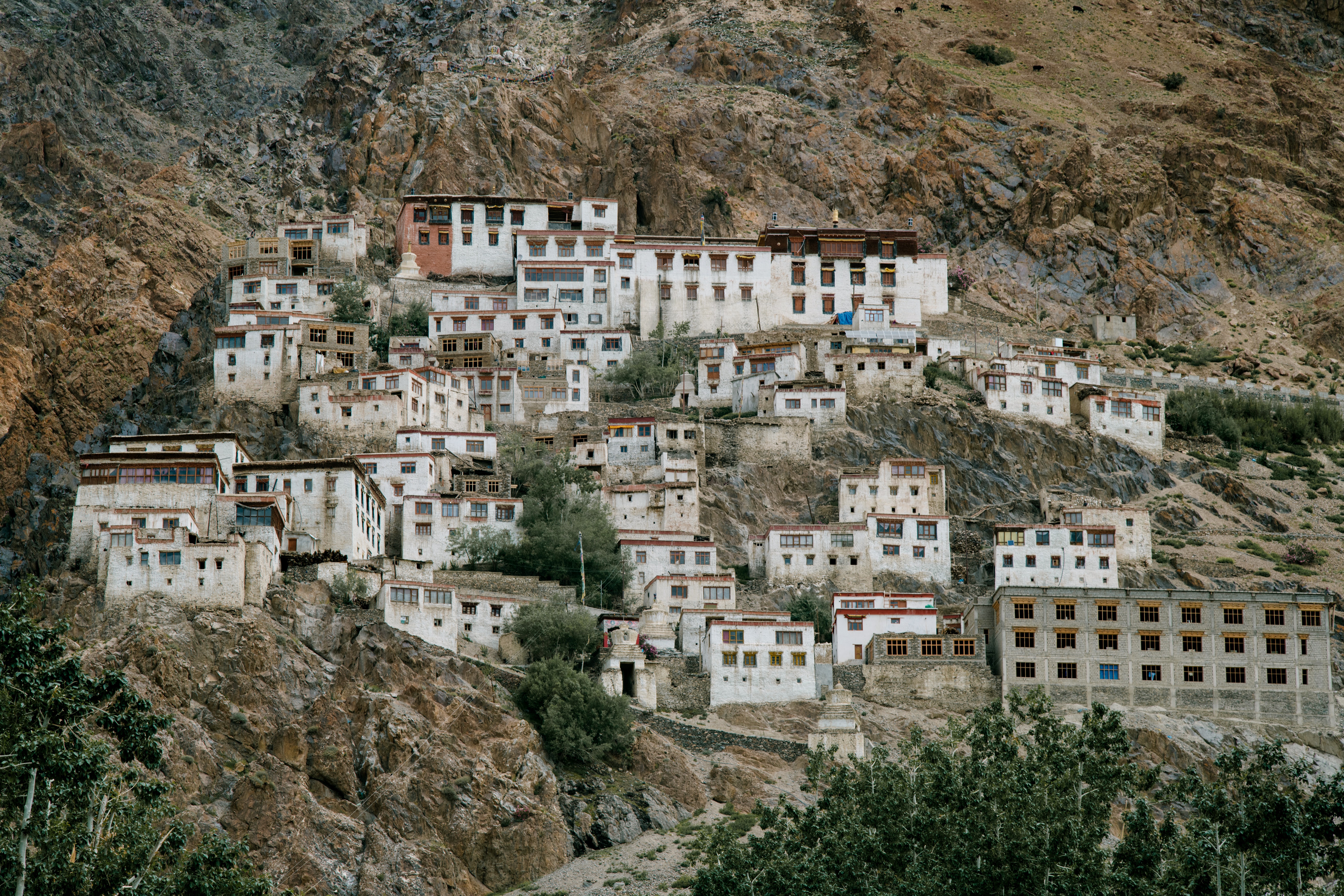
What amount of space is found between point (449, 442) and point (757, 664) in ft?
75.1

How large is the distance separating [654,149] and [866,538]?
52.7 meters

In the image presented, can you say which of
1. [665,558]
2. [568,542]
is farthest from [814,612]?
[568,542]

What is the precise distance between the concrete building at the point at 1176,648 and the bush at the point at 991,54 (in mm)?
88421

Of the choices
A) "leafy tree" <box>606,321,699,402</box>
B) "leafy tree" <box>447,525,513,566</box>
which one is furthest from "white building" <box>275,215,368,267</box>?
"leafy tree" <box>447,525,513,566</box>

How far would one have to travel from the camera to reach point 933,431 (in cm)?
8994

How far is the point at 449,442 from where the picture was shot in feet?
279

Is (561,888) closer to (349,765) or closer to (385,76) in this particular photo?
(349,765)

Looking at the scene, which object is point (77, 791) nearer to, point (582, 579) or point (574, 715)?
point (574, 715)

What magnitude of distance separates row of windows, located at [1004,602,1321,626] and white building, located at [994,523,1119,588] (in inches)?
237

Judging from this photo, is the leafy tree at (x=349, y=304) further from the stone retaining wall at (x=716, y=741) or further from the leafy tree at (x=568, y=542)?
the stone retaining wall at (x=716, y=741)

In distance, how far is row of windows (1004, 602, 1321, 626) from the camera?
71.3 meters

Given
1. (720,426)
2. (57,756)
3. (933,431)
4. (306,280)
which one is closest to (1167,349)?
(933,431)

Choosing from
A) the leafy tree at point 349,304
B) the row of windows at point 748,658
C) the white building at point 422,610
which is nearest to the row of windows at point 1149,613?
the row of windows at point 748,658

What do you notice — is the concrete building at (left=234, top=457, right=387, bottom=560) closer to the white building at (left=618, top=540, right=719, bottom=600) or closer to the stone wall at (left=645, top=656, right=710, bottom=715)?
the white building at (left=618, top=540, right=719, bottom=600)
